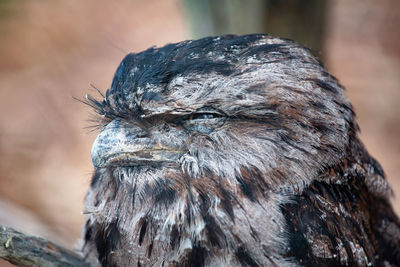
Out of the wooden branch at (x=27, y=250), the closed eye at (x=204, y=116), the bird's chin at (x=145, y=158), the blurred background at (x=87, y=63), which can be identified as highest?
the blurred background at (x=87, y=63)

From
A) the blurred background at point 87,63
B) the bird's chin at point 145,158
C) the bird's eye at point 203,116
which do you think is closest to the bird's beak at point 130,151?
the bird's chin at point 145,158

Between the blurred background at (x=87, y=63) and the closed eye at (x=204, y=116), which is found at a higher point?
the blurred background at (x=87, y=63)

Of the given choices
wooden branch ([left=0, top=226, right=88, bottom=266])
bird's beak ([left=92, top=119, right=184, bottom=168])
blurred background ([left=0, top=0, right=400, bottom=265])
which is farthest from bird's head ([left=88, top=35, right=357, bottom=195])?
blurred background ([left=0, top=0, right=400, bottom=265])

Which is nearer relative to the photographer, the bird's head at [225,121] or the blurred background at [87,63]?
the bird's head at [225,121]

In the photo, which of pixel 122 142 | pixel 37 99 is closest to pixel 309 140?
pixel 122 142

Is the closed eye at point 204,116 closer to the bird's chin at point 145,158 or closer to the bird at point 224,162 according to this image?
the bird at point 224,162

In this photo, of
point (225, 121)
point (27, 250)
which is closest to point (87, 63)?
point (27, 250)

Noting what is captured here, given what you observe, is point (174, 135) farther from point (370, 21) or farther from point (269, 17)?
point (370, 21)

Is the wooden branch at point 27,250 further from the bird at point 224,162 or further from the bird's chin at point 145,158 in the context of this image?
the bird's chin at point 145,158
